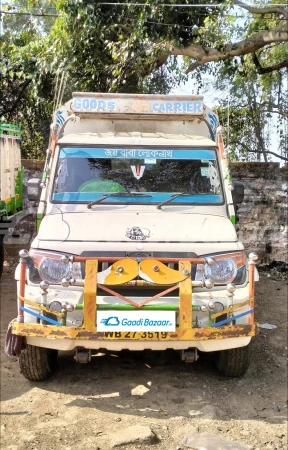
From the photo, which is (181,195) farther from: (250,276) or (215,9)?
(215,9)

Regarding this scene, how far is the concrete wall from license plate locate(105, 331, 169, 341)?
4.79m

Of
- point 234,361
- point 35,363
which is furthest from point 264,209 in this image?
point 35,363

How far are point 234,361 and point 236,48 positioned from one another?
5.63 metres

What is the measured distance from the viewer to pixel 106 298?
11.2 ft

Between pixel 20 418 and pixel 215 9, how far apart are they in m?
6.44

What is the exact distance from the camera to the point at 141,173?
14.6 feet

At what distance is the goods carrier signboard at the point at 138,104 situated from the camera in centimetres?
467

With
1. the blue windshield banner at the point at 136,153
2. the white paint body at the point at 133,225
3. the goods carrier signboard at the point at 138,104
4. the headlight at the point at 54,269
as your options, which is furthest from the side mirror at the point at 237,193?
the headlight at the point at 54,269

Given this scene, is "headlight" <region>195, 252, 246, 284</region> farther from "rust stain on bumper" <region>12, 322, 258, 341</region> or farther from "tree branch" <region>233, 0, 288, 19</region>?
"tree branch" <region>233, 0, 288, 19</region>

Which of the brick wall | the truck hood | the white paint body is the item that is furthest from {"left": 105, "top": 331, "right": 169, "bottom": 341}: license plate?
the brick wall

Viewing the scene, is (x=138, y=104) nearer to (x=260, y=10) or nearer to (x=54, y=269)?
(x=54, y=269)

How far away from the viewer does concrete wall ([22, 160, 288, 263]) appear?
7805 millimetres

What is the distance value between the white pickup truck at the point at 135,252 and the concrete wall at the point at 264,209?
338 centimetres

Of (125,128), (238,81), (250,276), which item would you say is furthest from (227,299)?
(238,81)
